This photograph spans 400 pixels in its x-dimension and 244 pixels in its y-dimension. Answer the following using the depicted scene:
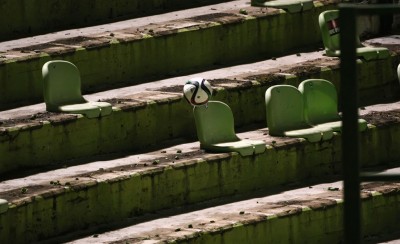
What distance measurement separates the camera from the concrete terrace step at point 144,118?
9227 millimetres

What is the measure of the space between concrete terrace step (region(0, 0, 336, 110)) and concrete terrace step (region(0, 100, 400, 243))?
1.05 metres

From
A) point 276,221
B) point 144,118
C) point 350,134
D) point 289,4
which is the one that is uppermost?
point 350,134

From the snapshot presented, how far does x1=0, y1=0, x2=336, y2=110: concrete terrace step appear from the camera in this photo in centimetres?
1016

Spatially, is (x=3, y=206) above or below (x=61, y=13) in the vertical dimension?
below

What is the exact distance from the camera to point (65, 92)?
9820 mm

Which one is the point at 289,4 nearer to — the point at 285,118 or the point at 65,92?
the point at 285,118

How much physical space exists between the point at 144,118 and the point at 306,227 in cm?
162

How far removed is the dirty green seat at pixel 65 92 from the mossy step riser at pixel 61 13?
147 centimetres

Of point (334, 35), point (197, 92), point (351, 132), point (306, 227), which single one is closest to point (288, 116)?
point (197, 92)

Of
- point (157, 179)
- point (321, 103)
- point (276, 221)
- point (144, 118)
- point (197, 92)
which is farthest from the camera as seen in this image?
point (321, 103)

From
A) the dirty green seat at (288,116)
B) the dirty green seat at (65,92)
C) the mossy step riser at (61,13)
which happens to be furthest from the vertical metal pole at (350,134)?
the mossy step riser at (61,13)

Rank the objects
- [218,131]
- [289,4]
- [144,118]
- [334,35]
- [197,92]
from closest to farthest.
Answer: [197,92]
[218,131]
[144,118]
[334,35]
[289,4]

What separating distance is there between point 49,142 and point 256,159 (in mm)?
1541

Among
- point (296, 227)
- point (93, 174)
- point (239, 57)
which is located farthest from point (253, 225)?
point (239, 57)
